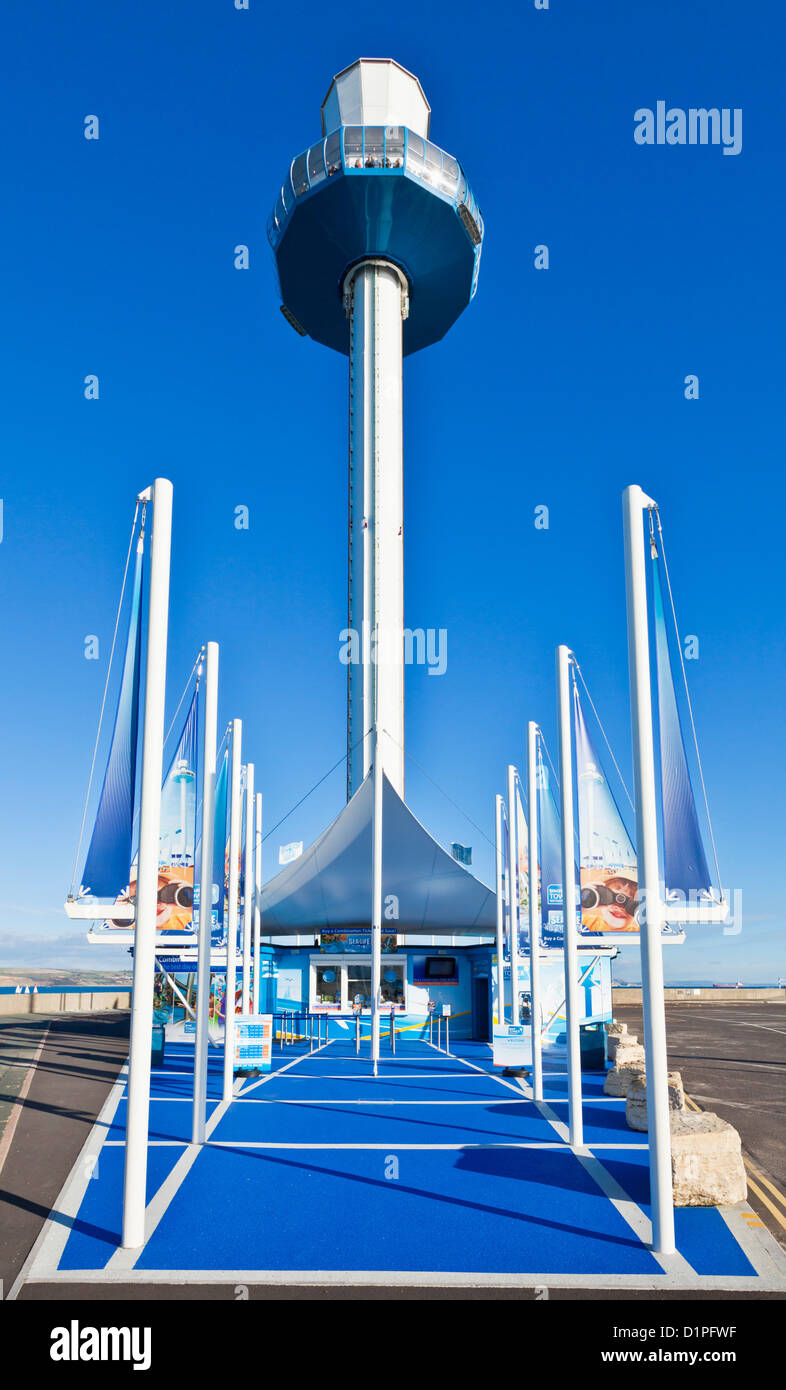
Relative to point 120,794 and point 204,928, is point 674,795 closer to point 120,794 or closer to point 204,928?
point 120,794

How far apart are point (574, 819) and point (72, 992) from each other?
147 ft

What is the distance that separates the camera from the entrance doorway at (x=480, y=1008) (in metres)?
32.1

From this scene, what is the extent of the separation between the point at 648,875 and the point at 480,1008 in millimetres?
25092

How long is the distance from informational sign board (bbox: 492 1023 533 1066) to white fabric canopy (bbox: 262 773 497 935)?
732 cm

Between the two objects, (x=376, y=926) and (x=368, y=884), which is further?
(x=368, y=884)

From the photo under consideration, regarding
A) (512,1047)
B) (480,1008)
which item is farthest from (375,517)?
(512,1047)

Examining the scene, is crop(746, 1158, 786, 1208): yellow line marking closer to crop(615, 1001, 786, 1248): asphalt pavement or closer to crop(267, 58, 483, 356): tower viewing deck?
crop(615, 1001, 786, 1248): asphalt pavement

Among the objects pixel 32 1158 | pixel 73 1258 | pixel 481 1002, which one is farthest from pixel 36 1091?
pixel 481 1002

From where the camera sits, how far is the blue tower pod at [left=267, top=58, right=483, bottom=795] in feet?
142

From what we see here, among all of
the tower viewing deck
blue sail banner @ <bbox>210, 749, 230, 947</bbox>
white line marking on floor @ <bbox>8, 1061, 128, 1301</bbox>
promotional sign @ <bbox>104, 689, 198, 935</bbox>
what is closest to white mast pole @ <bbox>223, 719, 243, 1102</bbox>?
promotional sign @ <bbox>104, 689, 198, 935</bbox>

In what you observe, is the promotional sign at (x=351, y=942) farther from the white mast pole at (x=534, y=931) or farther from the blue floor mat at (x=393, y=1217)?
the blue floor mat at (x=393, y=1217)

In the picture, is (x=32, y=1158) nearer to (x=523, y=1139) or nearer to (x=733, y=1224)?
(x=523, y=1139)

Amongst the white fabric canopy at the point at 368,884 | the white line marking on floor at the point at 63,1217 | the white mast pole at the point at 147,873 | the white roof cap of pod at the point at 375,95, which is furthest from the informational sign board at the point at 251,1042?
the white roof cap of pod at the point at 375,95

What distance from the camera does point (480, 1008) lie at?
32.6 meters
